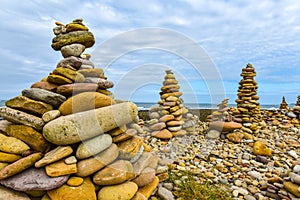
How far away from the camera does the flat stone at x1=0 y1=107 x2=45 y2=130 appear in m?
3.56

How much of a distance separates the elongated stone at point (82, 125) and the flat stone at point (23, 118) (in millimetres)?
195

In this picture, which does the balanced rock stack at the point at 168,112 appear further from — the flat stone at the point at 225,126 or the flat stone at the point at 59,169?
the flat stone at the point at 59,169

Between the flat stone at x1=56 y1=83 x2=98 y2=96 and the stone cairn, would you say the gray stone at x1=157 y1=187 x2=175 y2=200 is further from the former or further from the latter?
the flat stone at x1=56 y1=83 x2=98 y2=96

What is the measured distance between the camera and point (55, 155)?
3.35m

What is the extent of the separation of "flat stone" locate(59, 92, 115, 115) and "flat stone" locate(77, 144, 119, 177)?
781 mm

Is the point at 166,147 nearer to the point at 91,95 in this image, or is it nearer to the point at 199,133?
the point at 199,133

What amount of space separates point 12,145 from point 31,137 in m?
0.31

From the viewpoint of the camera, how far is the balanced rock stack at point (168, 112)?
312 inches

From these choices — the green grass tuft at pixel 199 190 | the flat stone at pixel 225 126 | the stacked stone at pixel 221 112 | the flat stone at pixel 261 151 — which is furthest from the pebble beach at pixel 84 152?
the stacked stone at pixel 221 112

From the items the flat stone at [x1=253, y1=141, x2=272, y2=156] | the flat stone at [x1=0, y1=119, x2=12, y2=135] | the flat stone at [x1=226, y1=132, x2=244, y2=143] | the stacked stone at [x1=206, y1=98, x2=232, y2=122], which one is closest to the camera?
the flat stone at [x1=0, y1=119, x2=12, y2=135]

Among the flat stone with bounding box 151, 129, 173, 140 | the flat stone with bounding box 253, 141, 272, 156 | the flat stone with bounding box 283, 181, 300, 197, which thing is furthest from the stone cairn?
the flat stone with bounding box 253, 141, 272, 156

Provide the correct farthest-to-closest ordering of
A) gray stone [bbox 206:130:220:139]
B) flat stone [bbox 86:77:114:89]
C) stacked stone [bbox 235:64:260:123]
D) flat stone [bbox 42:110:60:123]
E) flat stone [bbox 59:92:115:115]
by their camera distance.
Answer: stacked stone [bbox 235:64:260:123], gray stone [bbox 206:130:220:139], flat stone [bbox 86:77:114:89], flat stone [bbox 59:92:115:115], flat stone [bbox 42:110:60:123]

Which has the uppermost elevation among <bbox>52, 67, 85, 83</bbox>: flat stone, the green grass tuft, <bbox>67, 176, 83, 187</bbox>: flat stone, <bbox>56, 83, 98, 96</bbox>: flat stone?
<bbox>52, 67, 85, 83</bbox>: flat stone

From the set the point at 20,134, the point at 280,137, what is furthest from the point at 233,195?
the point at 280,137
